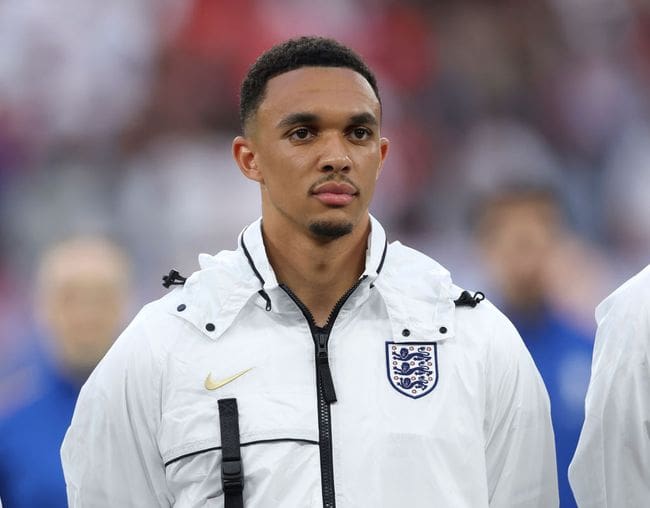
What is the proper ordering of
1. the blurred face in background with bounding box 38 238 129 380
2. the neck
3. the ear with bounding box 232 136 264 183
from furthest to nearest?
the blurred face in background with bounding box 38 238 129 380 → the ear with bounding box 232 136 264 183 → the neck

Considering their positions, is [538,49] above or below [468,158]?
above

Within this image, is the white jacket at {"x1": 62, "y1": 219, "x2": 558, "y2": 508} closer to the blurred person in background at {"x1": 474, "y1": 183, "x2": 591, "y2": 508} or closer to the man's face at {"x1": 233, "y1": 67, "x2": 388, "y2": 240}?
the man's face at {"x1": 233, "y1": 67, "x2": 388, "y2": 240}

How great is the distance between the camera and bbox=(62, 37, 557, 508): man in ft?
9.12

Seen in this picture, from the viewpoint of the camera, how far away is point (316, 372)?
9.36 ft

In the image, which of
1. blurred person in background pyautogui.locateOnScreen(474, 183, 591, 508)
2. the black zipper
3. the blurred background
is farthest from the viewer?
the blurred background

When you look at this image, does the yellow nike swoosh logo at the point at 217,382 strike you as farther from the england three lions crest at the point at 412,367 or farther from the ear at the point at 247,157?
the ear at the point at 247,157

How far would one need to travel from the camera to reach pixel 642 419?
9.52 feet

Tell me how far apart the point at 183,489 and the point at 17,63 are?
3900 millimetres

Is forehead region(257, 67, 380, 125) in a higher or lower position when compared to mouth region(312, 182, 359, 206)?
higher

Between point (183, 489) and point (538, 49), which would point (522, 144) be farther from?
point (183, 489)

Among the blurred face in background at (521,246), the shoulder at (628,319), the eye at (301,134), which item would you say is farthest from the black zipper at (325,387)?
the blurred face in background at (521,246)

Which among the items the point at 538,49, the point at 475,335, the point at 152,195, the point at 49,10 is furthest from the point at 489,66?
the point at 475,335

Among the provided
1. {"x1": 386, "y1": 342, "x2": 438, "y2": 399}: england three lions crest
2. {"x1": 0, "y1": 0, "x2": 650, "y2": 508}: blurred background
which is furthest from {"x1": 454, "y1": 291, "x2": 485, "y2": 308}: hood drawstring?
{"x1": 0, "y1": 0, "x2": 650, "y2": 508}: blurred background

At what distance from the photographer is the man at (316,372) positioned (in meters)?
2.78
